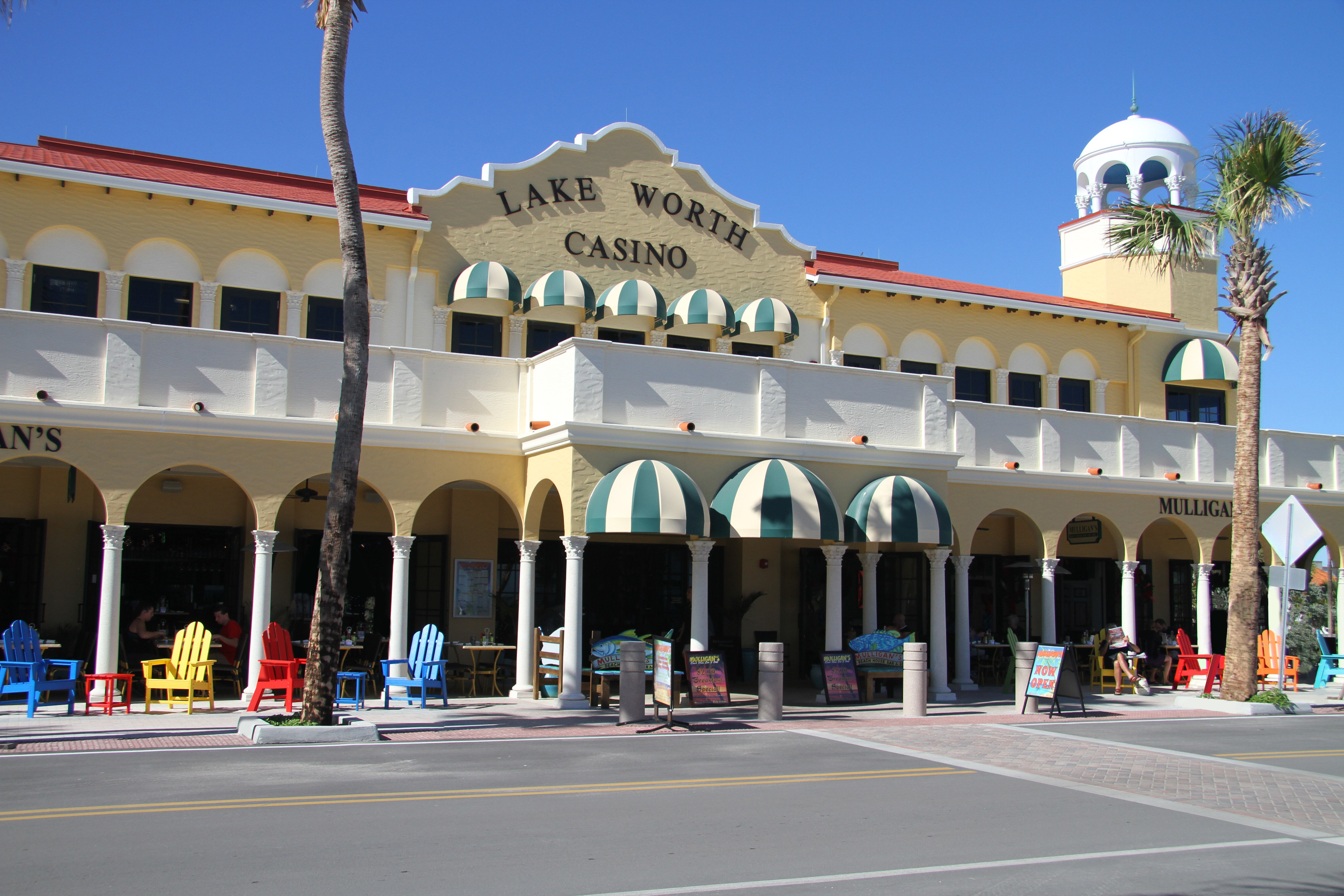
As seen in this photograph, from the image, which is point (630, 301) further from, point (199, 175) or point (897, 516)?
point (199, 175)

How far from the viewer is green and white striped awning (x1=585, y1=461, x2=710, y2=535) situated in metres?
17.2

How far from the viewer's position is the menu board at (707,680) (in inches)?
679

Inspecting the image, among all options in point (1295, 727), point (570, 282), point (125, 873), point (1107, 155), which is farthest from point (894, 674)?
point (1107, 155)

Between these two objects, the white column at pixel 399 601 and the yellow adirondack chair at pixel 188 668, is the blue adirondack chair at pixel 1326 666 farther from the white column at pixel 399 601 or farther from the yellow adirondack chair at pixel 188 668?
the yellow adirondack chair at pixel 188 668

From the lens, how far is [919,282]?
26203mm

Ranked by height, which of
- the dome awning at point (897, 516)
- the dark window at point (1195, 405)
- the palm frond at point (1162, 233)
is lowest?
the dome awning at point (897, 516)

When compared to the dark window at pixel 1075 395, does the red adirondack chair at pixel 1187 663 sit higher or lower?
lower

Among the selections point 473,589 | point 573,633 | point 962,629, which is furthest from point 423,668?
point 962,629

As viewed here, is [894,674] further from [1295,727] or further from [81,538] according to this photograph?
[81,538]

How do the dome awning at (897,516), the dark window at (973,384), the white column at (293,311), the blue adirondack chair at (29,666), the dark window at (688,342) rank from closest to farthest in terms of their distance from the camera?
the blue adirondack chair at (29,666) → the dome awning at (897,516) → the white column at (293,311) → the dark window at (688,342) → the dark window at (973,384)

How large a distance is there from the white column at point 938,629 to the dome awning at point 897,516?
3.06ft

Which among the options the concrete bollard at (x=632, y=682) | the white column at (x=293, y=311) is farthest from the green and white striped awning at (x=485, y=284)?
the concrete bollard at (x=632, y=682)

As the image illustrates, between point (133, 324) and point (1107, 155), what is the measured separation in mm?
23943

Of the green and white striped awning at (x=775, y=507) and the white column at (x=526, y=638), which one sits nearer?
the green and white striped awning at (x=775, y=507)
